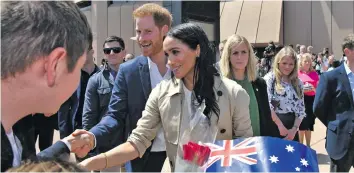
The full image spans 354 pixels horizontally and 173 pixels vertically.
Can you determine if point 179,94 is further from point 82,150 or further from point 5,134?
point 5,134

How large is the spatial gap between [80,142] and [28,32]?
57.2 inches

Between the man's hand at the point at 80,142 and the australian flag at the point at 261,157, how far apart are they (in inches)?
30.3

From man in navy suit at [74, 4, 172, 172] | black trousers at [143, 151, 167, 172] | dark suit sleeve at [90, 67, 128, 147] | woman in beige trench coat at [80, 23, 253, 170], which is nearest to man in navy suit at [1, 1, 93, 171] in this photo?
woman in beige trench coat at [80, 23, 253, 170]

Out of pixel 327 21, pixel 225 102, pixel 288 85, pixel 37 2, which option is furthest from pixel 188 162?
pixel 327 21

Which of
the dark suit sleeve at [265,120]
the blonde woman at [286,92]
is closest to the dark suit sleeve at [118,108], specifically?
the dark suit sleeve at [265,120]

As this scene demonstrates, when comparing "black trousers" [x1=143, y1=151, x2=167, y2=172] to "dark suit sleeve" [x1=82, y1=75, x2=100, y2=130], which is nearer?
"black trousers" [x1=143, y1=151, x2=167, y2=172]

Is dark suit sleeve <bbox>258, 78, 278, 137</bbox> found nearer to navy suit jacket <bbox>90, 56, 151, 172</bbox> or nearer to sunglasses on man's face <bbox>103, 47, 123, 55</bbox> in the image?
navy suit jacket <bbox>90, 56, 151, 172</bbox>

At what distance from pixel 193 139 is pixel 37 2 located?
5.31 ft

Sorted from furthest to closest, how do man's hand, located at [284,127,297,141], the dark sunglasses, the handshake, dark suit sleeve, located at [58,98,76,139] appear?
man's hand, located at [284,127,297,141]
the dark sunglasses
dark suit sleeve, located at [58,98,76,139]
the handshake

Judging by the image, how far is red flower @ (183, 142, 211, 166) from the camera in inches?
86.8

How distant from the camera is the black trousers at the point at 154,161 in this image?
12.6 ft

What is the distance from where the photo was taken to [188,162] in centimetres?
236

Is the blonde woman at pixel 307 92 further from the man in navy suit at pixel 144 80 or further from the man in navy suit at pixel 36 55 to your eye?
the man in navy suit at pixel 36 55

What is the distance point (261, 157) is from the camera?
2.07 meters
